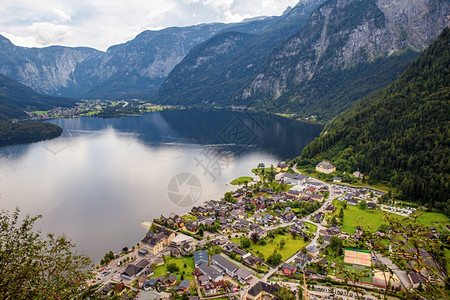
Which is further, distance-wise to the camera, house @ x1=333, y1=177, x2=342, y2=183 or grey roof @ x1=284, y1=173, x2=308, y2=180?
grey roof @ x1=284, y1=173, x2=308, y2=180

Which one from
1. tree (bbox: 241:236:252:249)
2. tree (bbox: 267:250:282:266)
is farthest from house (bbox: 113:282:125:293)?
tree (bbox: 267:250:282:266)

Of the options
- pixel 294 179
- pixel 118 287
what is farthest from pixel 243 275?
pixel 294 179

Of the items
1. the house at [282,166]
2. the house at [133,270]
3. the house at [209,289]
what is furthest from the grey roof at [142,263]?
the house at [282,166]

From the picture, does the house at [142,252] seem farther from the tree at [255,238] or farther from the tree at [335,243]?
the tree at [335,243]

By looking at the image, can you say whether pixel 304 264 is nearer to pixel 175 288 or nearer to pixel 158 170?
pixel 175 288

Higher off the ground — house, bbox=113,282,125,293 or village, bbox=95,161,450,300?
village, bbox=95,161,450,300

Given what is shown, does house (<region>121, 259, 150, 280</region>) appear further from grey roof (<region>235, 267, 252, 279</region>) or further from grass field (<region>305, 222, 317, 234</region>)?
grass field (<region>305, 222, 317, 234</region>)

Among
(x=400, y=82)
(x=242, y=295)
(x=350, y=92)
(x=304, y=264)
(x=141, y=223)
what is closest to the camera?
(x=242, y=295)

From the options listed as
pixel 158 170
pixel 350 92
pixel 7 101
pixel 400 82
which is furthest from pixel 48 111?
pixel 400 82
